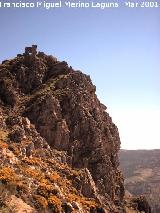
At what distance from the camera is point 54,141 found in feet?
202

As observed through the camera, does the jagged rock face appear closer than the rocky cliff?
No

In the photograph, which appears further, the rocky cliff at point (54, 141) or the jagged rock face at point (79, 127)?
the jagged rock face at point (79, 127)

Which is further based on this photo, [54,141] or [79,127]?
[79,127]

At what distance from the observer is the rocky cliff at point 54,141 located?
1548 inches

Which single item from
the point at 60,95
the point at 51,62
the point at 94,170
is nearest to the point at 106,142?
the point at 94,170

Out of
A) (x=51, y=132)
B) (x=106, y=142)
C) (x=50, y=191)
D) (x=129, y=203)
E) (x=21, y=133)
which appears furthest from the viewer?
(x=129, y=203)

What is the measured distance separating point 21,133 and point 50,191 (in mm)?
12649

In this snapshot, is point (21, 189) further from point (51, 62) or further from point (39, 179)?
point (51, 62)

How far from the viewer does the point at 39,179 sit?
4156 cm

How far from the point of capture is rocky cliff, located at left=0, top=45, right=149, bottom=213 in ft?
129

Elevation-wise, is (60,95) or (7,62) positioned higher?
(7,62)

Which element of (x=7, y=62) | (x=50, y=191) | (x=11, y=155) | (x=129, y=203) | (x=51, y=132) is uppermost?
(x=7, y=62)

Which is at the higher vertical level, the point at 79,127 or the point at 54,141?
the point at 79,127

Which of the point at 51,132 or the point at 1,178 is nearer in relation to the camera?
the point at 1,178
